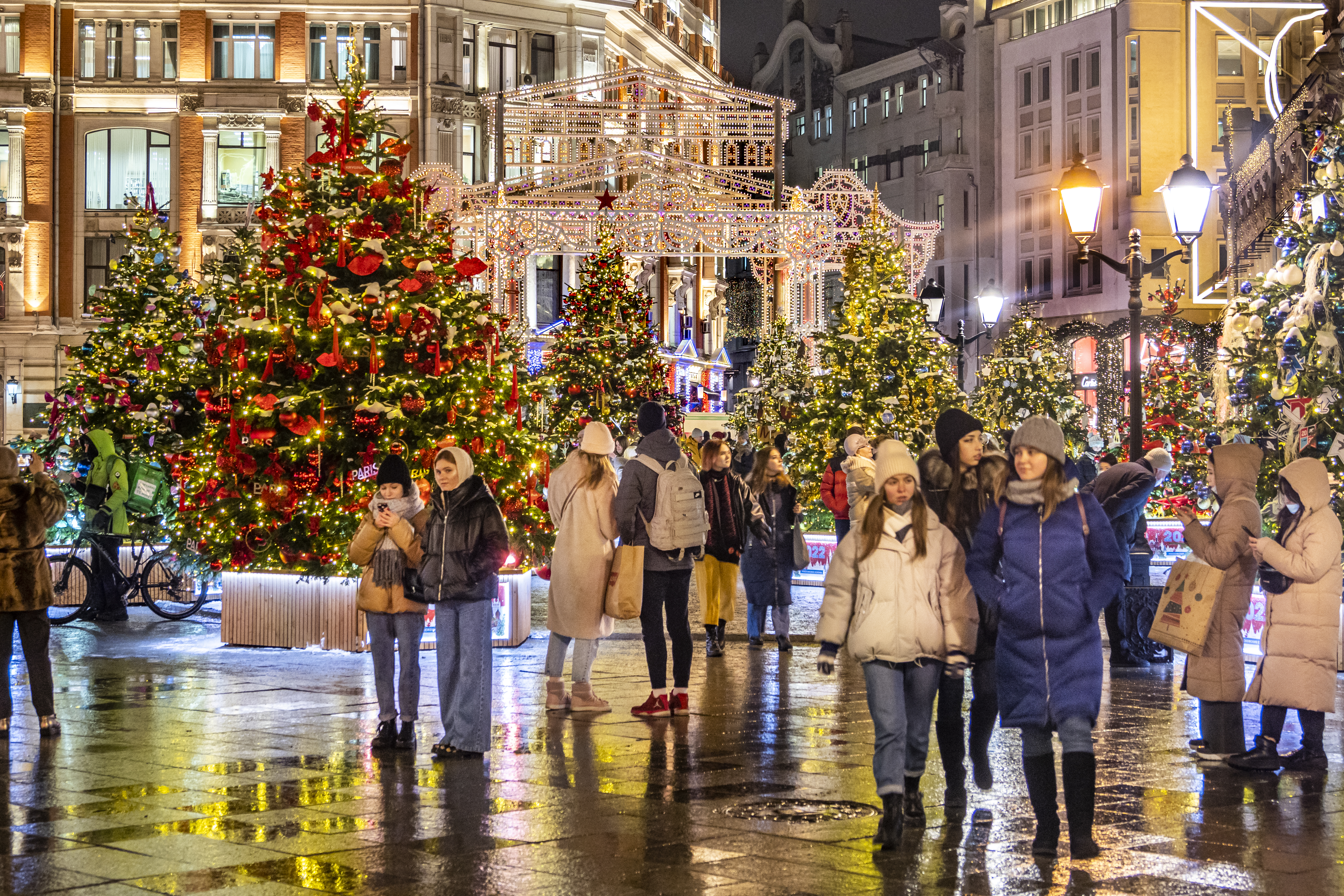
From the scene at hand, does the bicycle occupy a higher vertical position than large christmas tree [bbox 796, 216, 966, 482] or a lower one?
lower

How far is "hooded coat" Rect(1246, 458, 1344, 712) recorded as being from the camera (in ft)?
30.6

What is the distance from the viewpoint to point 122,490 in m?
18.7

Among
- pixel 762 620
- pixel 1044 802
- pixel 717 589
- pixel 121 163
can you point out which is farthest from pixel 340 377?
pixel 121 163

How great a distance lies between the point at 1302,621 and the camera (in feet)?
30.9

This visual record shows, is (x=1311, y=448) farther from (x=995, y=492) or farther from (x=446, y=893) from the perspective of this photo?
(x=446, y=893)

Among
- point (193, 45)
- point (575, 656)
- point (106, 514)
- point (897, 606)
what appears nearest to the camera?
point (897, 606)

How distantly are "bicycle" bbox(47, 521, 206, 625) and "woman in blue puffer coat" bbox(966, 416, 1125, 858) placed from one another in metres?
12.7

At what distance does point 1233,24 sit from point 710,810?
59.5 meters

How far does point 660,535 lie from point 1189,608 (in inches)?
133

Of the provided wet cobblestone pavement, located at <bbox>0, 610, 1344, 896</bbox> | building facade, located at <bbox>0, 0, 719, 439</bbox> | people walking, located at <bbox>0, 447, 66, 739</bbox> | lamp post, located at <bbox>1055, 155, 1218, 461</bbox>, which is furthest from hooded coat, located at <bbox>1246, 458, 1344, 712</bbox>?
building facade, located at <bbox>0, 0, 719, 439</bbox>

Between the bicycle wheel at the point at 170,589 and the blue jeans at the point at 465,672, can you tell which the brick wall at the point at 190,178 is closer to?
the bicycle wheel at the point at 170,589

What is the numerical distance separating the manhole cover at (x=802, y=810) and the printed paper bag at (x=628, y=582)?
3208mm

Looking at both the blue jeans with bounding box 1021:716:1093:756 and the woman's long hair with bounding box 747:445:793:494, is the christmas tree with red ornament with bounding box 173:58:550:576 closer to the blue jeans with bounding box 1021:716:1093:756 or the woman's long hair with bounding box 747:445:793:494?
the woman's long hair with bounding box 747:445:793:494

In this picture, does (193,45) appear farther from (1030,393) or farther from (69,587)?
(69,587)
